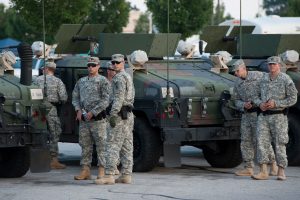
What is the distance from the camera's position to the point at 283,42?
1872 centimetres

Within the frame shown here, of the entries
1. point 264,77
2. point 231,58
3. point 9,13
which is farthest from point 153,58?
point 9,13

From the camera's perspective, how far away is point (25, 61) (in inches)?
594

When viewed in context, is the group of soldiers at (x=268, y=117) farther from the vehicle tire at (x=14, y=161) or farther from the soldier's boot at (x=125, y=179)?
the vehicle tire at (x=14, y=161)

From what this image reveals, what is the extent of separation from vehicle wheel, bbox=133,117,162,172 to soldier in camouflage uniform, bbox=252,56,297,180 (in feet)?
4.99

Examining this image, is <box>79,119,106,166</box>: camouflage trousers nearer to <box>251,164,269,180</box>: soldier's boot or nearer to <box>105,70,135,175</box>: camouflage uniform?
<box>105,70,135,175</box>: camouflage uniform

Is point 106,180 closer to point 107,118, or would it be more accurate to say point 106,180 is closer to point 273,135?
point 107,118

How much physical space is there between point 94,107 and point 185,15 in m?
19.3

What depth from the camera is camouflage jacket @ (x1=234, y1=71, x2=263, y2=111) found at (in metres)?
15.8

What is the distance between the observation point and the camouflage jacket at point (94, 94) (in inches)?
586

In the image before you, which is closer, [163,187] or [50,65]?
[163,187]

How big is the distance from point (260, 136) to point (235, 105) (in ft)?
3.75

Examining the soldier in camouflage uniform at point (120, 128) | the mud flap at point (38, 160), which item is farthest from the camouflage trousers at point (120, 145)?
the mud flap at point (38, 160)

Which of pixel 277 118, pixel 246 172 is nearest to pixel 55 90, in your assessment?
pixel 246 172

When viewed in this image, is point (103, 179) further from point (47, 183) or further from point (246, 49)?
point (246, 49)
